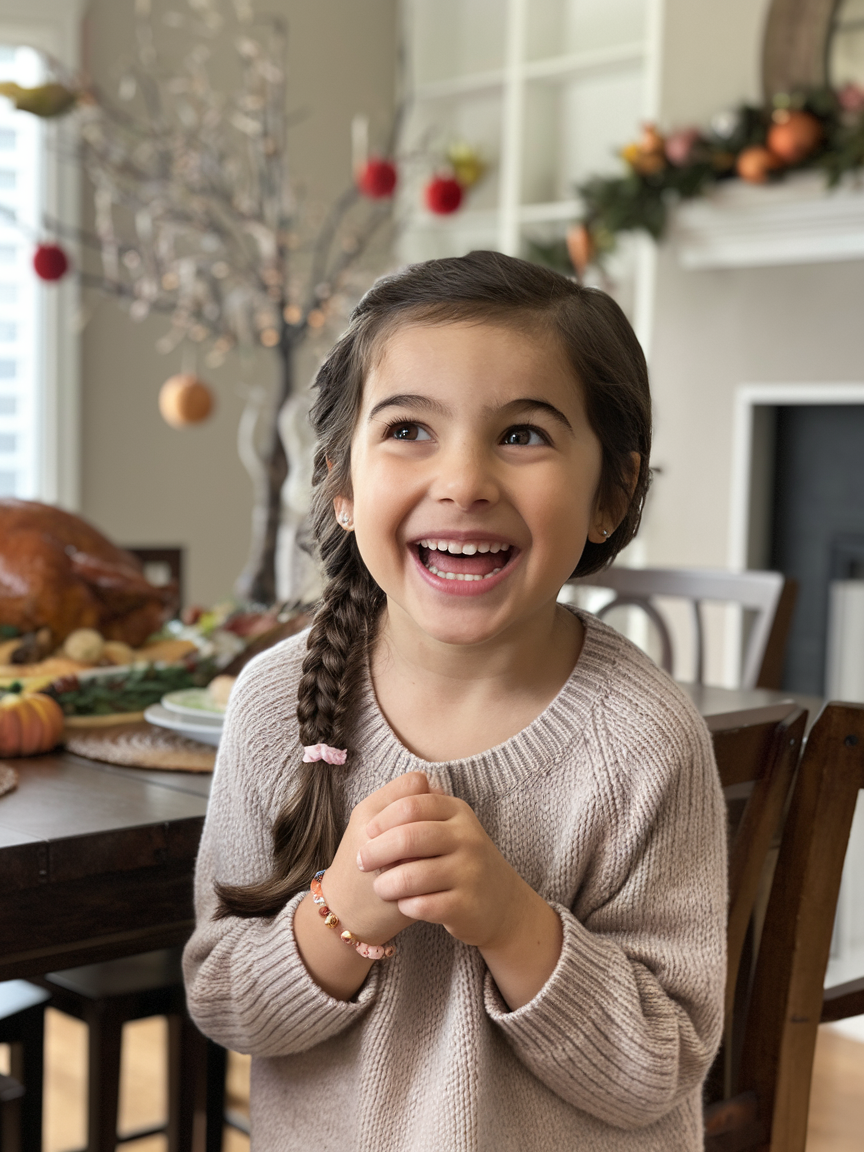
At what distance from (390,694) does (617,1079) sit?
27cm

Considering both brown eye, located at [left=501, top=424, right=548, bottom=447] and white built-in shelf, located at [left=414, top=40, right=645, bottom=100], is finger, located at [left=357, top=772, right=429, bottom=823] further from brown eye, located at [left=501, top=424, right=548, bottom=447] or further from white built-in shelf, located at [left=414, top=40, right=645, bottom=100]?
white built-in shelf, located at [left=414, top=40, right=645, bottom=100]

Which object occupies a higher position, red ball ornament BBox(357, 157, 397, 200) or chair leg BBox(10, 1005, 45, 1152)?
red ball ornament BBox(357, 157, 397, 200)

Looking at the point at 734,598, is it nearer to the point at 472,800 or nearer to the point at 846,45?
the point at 472,800

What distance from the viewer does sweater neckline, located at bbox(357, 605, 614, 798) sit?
791 mm

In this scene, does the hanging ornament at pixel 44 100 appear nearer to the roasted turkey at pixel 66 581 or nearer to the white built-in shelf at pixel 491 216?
the roasted turkey at pixel 66 581

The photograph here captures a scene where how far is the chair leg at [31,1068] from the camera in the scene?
1.40 meters

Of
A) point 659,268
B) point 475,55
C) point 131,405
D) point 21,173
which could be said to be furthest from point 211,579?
point 475,55

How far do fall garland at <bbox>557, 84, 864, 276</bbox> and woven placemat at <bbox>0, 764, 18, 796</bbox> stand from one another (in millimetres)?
2595

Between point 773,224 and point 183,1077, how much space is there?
2.57 meters

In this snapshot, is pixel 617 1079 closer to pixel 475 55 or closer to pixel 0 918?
pixel 0 918

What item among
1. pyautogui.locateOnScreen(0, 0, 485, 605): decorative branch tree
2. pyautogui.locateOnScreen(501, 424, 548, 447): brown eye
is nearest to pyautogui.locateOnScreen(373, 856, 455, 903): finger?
pyautogui.locateOnScreen(501, 424, 548, 447): brown eye

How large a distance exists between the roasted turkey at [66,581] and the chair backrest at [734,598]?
→ 24.5 inches

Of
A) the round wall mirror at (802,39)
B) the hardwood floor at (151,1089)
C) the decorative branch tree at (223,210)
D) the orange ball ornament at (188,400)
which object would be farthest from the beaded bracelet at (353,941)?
the round wall mirror at (802,39)

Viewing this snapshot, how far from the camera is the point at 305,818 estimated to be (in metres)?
0.80
